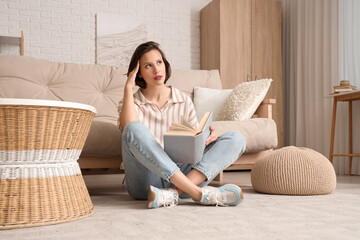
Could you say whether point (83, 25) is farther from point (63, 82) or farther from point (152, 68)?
point (152, 68)

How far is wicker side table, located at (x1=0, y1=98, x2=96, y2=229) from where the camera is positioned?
112 cm

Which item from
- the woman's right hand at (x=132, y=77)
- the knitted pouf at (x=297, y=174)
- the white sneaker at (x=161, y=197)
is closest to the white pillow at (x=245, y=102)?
the knitted pouf at (x=297, y=174)

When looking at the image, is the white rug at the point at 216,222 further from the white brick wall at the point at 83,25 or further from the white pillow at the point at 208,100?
the white brick wall at the point at 83,25

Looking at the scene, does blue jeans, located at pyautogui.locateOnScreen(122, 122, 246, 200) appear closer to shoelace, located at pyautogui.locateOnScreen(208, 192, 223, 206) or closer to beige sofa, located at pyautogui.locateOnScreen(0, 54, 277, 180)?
shoelace, located at pyautogui.locateOnScreen(208, 192, 223, 206)

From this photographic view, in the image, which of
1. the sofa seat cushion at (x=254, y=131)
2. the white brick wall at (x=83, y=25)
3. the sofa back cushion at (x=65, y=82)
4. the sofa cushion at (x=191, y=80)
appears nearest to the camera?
the sofa seat cushion at (x=254, y=131)

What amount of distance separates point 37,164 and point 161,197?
486mm

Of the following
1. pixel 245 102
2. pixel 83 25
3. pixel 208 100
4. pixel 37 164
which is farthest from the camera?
pixel 83 25

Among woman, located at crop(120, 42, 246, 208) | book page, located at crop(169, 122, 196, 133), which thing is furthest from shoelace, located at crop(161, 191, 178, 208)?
book page, located at crop(169, 122, 196, 133)

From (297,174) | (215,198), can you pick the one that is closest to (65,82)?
(215,198)

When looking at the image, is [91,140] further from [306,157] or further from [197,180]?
[306,157]

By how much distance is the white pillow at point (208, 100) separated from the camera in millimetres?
2654

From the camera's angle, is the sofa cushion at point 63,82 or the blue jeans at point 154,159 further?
the sofa cushion at point 63,82

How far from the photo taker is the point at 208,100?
269cm

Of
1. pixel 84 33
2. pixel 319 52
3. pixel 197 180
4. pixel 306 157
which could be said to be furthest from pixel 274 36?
pixel 197 180
